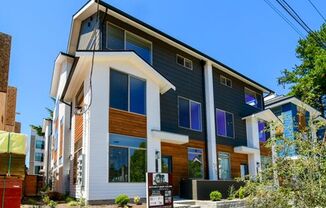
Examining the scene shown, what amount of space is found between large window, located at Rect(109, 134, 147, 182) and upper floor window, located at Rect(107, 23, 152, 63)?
4.45 meters

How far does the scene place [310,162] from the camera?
5.87 m

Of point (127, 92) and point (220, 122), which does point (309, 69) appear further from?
point (127, 92)

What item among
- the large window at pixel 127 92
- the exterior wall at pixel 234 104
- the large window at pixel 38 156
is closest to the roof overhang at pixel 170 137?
the large window at pixel 127 92

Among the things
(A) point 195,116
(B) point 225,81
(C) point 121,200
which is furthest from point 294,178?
(B) point 225,81

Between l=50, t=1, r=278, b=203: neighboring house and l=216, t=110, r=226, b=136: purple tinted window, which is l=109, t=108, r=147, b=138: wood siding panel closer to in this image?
l=50, t=1, r=278, b=203: neighboring house

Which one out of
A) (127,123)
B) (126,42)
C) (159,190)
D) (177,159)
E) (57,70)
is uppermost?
(57,70)

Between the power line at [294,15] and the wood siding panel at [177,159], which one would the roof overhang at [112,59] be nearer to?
the wood siding panel at [177,159]

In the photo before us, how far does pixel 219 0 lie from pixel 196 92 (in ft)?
39.8

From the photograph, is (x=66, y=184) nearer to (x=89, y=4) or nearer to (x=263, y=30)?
(x=89, y=4)

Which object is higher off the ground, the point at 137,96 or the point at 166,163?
the point at 137,96

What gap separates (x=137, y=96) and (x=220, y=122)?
7.70m

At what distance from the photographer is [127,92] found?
600 inches

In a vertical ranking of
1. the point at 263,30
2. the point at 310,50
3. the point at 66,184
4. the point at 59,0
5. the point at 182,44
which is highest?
the point at 310,50

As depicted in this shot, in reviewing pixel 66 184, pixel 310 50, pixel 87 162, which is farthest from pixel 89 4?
pixel 310 50
